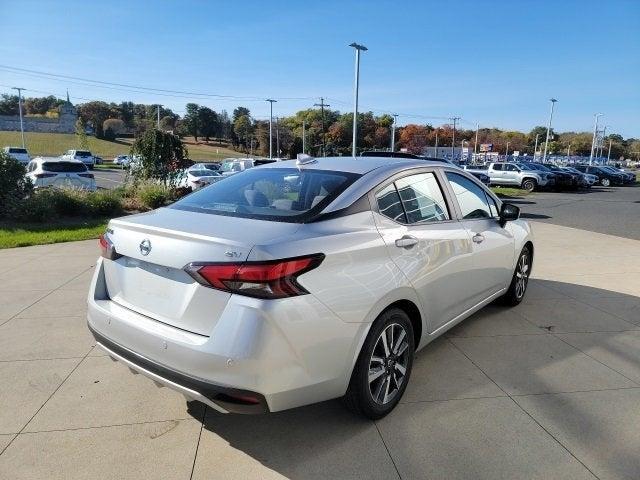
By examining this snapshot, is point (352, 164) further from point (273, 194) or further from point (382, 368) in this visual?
point (382, 368)

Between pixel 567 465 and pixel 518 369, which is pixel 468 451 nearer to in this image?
pixel 567 465

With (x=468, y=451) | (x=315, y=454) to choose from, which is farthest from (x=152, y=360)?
(x=468, y=451)

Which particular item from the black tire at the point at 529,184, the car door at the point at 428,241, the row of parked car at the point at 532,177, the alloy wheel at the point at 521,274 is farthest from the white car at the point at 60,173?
the black tire at the point at 529,184

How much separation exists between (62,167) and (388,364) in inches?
659

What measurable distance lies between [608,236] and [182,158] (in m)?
13.4

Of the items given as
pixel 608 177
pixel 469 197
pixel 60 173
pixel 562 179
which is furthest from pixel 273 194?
pixel 608 177

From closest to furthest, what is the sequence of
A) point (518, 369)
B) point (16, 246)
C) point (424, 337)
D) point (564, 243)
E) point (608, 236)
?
point (424, 337) → point (518, 369) → point (16, 246) → point (564, 243) → point (608, 236)

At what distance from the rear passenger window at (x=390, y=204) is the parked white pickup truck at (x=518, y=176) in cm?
2601

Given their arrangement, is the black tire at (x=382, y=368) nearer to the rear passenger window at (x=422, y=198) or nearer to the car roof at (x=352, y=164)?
the rear passenger window at (x=422, y=198)

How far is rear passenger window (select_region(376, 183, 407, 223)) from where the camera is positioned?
2.97 meters

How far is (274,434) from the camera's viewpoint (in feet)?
9.05

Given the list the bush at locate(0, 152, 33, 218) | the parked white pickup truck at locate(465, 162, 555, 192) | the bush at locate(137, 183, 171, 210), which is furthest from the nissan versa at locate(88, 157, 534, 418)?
the parked white pickup truck at locate(465, 162, 555, 192)

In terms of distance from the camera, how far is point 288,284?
7.25ft

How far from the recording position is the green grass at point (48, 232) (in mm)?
8773
